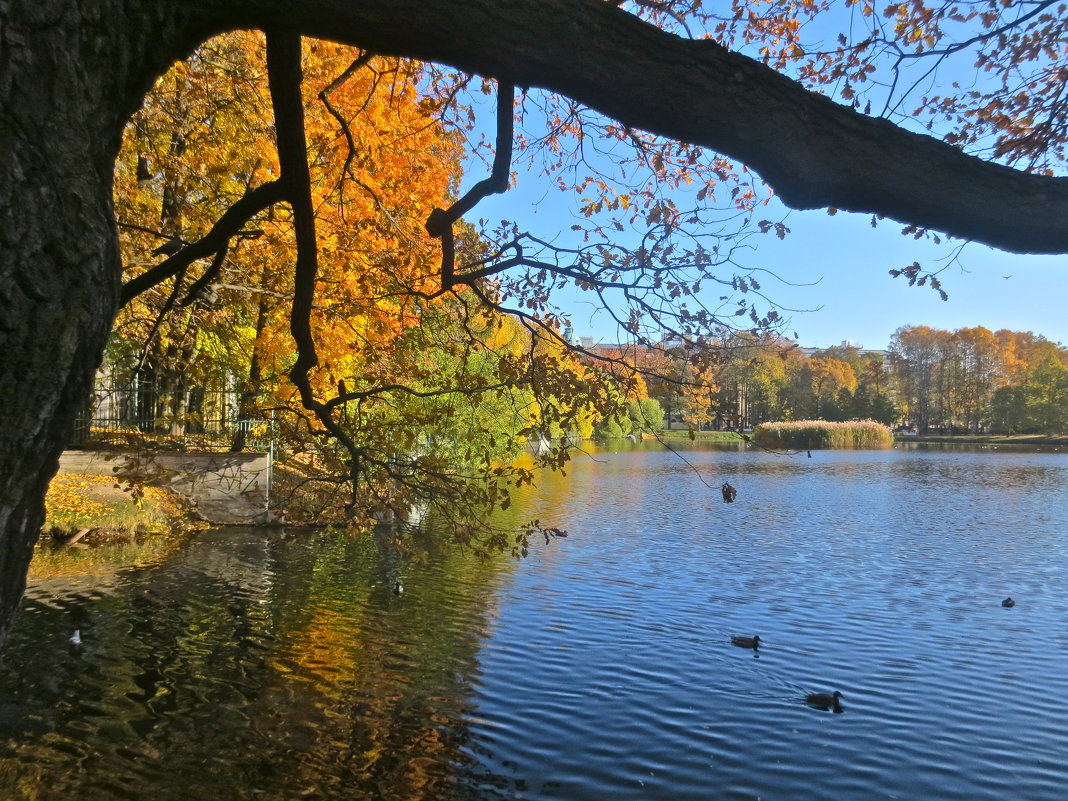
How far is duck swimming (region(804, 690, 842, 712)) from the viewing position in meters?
7.61

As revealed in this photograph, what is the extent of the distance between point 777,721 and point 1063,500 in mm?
21136

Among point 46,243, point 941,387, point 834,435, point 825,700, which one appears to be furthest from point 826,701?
point 941,387

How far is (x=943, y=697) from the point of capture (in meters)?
7.99

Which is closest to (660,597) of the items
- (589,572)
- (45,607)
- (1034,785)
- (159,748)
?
(589,572)

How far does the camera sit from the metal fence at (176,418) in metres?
16.8

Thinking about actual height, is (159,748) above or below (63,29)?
below

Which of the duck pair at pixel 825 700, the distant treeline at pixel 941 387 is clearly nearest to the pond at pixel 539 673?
the duck pair at pixel 825 700

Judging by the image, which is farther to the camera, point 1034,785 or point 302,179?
point 1034,785

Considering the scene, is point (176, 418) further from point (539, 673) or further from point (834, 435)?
point (834, 435)

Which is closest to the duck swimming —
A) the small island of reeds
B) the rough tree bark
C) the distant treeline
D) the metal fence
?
the rough tree bark

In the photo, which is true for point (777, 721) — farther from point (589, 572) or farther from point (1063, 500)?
point (1063, 500)

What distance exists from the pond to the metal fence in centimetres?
287

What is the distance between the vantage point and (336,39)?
8.13ft

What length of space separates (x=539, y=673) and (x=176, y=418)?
37.4ft
